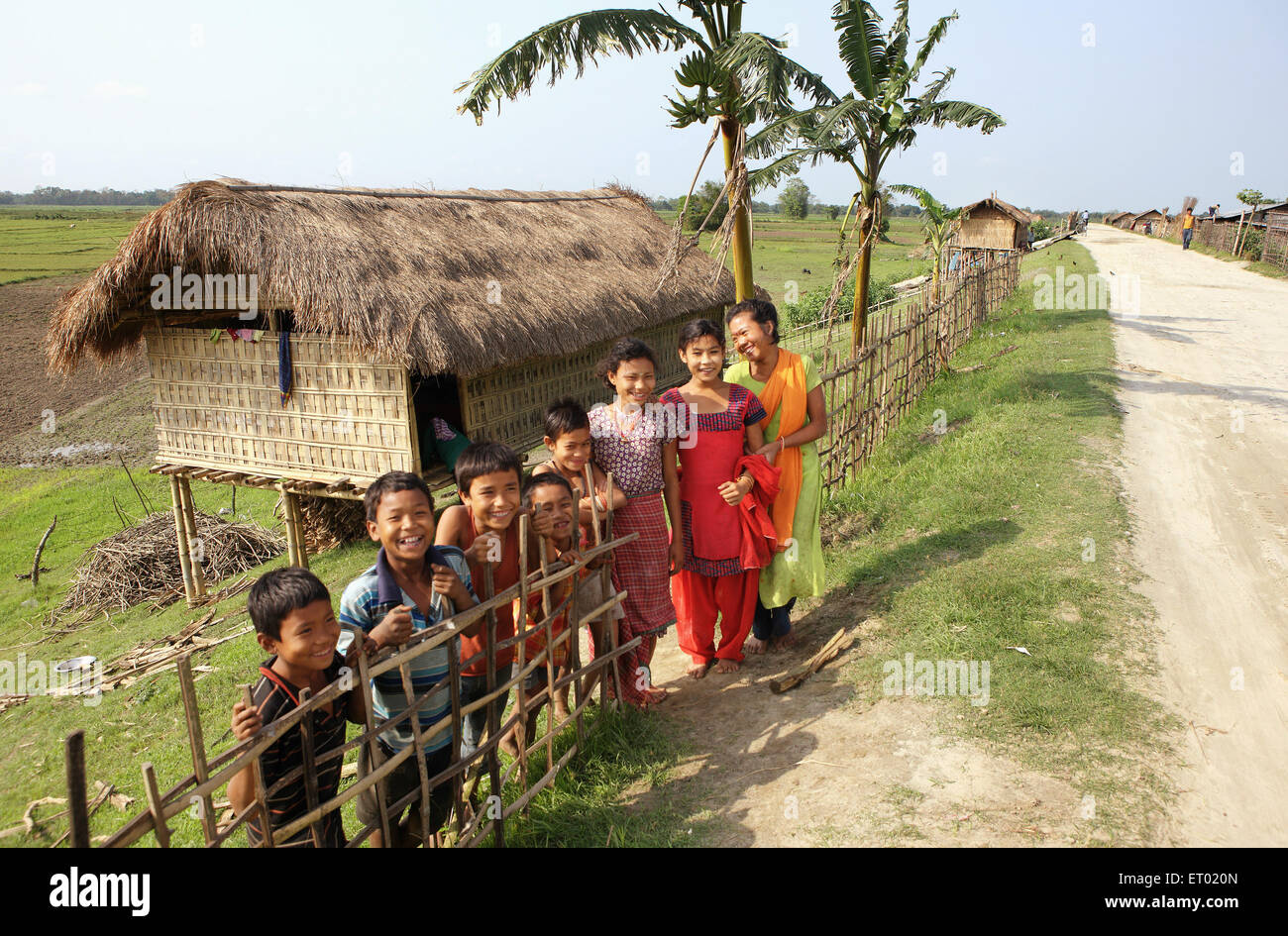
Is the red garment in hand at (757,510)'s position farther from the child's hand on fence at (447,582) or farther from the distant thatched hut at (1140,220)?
the distant thatched hut at (1140,220)

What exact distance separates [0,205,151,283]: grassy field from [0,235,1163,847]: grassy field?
76.8ft

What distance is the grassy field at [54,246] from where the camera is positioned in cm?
3184

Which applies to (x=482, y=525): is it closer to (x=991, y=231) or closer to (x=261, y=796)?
(x=261, y=796)

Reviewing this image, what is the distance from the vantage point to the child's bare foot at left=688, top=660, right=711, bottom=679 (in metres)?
4.08

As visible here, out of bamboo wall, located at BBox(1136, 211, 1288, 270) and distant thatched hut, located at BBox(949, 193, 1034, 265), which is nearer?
bamboo wall, located at BBox(1136, 211, 1288, 270)

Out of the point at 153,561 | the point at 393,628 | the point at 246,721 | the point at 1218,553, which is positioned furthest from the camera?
the point at 153,561

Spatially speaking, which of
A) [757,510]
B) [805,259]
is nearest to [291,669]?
[757,510]

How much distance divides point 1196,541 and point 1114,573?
3.38ft

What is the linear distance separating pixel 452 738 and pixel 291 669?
0.63 metres

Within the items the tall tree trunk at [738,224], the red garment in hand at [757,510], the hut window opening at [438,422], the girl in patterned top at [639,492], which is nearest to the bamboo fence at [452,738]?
the girl in patterned top at [639,492]

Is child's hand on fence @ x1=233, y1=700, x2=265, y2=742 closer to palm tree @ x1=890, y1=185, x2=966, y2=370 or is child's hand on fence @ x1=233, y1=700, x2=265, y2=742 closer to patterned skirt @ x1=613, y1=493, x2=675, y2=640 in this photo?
patterned skirt @ x1=613, y1=493, x2=675, y2=640

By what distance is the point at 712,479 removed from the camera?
3723 mm

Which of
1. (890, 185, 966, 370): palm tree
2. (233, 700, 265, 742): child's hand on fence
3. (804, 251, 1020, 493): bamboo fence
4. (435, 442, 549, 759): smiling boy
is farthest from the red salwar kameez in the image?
(890, 185, 966, 370): palm tree
